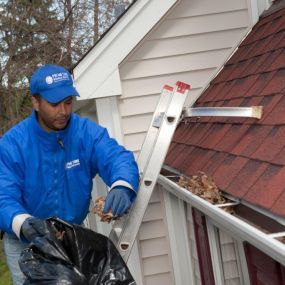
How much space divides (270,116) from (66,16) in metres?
17.8

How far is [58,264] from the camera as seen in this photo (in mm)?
2486

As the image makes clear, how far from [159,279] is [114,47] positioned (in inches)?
94.0

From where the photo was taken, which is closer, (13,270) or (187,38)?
(13,270)

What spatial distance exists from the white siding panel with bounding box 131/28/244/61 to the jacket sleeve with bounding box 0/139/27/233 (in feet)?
7.49

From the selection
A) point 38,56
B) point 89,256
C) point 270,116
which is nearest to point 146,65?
point 270,116

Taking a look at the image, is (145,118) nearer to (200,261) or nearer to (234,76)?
(234,76)

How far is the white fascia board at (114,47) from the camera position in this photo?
4715mm

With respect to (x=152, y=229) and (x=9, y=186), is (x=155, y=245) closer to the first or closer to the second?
(x=152, y=229)

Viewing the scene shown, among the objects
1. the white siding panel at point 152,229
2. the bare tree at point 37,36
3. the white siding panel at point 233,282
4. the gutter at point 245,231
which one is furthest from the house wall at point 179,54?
the bare tree at point 37,36

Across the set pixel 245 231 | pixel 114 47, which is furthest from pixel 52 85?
pixel 114 47

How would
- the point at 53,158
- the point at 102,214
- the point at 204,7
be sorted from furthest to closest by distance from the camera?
1. the point at 204,7
2. the point at 53,158
3. the point at 102,214

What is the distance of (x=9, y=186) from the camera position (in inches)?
119

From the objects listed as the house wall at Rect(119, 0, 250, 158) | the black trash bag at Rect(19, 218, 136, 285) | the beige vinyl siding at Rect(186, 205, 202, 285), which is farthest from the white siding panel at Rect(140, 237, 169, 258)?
the black trash bag at Rect(19, 218, 136, 285)

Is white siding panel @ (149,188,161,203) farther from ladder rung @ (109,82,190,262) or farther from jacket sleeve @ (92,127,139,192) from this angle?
jacket sleeve @ (92,127,139,192)
